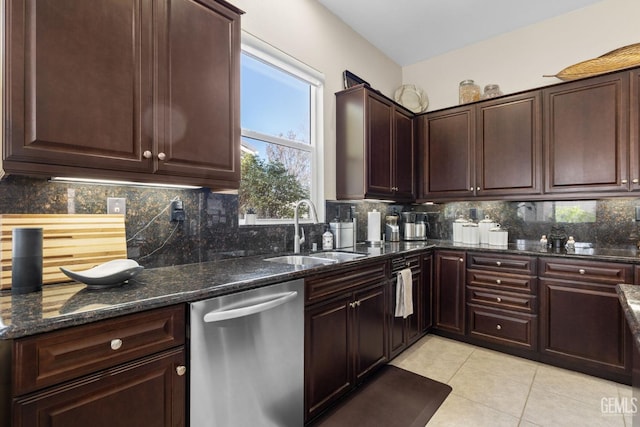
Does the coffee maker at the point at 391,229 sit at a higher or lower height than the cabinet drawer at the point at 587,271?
higher

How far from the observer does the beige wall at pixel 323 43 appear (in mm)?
2404

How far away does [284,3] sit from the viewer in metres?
2.56

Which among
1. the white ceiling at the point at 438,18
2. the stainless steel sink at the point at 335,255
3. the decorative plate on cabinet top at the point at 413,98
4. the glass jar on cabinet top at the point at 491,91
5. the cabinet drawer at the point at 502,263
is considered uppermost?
the white ceiling at the point at 438,18

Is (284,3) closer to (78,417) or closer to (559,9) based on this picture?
(559,9)

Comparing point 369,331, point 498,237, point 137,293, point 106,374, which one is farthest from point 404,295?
point 106,374

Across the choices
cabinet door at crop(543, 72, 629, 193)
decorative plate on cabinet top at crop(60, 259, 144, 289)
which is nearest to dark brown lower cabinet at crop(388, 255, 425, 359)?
cabinet door at crop(543, 72, 629, 193)

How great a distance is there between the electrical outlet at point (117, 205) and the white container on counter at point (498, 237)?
3.20 m

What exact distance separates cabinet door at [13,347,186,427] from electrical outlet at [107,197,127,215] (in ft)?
2.73

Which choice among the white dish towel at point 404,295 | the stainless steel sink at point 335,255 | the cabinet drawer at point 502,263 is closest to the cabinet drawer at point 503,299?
the cabinet drawer at point 502,263

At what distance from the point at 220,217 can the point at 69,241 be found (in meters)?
0.83

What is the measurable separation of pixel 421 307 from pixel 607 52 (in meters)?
2.96

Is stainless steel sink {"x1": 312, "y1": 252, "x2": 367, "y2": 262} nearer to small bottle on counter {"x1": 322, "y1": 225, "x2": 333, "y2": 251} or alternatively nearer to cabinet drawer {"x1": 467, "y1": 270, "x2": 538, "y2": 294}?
small bottle on counter {"x1": 322, "y1": 225, "x2": 333, "y2": 251}

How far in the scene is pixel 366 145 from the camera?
2.92 m

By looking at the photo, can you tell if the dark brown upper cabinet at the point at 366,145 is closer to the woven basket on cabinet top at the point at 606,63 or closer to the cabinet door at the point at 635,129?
the woven basket on cabinet top at the point at 606,63
